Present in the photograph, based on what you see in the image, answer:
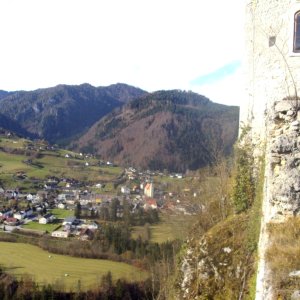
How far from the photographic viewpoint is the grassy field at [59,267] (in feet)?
169

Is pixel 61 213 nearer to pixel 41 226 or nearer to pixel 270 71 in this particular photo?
pixel 41 226

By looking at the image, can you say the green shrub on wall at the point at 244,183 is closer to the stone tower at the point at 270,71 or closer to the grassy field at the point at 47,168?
the stone tower at the point at 270,71

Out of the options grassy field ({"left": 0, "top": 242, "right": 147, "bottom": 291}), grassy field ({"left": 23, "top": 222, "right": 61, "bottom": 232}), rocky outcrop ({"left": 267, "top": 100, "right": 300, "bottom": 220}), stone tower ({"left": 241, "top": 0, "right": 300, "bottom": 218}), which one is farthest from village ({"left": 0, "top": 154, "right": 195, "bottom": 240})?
rocky outcrop ({"left": 267, "top": 100, "right": 300, "bottom": 220})

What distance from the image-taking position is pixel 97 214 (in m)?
90.9

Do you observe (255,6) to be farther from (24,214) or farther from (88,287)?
(24,214)

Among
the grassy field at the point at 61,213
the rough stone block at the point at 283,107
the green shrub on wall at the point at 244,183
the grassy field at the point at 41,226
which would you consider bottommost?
the grassy field at the point at 41,226

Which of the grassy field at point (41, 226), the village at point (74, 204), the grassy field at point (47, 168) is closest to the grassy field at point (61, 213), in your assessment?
the village at point (74, 204)

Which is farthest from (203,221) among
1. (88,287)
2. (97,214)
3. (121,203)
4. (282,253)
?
(121,203)

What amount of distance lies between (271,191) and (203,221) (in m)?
6.04

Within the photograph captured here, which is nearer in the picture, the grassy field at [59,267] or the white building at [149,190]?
the grassy field at [59,267]

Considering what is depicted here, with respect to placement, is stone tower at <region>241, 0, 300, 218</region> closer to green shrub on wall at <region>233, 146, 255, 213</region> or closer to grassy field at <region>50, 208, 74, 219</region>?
green shrub on wall at <region>233, 146, 255, 213</region>

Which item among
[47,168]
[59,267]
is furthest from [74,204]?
[59,267]

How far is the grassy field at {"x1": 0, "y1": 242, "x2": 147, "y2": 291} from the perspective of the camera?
51594mm

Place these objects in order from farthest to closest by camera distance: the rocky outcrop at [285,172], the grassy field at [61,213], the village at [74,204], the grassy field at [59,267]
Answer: the grassy field at [61,213], the village at [74,204], the grassy field at [59,267], the rocky outcrop at [285,172]
